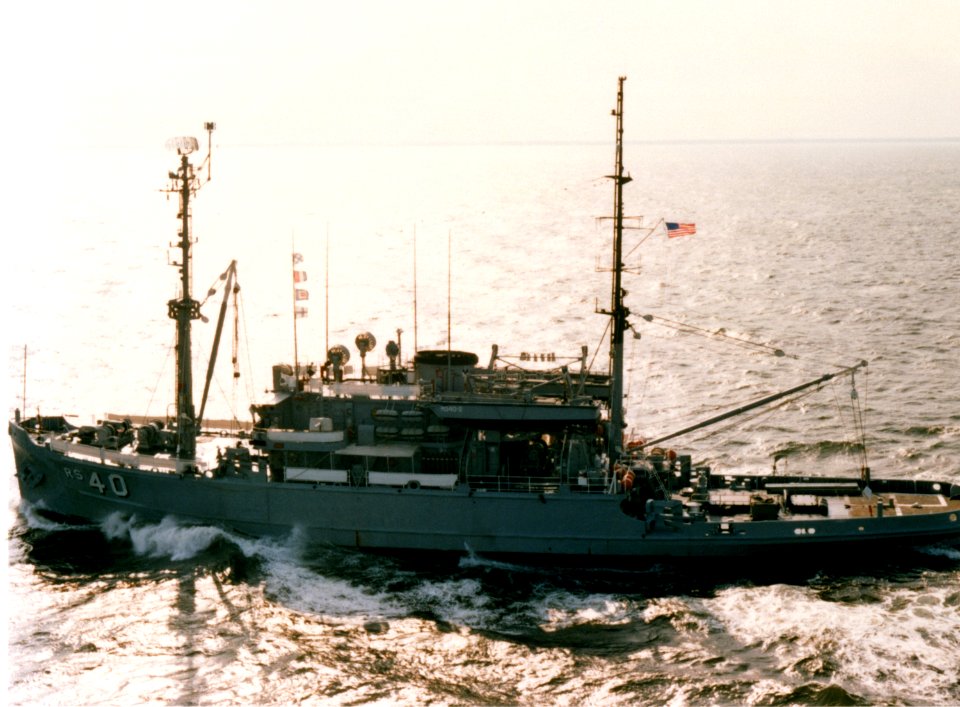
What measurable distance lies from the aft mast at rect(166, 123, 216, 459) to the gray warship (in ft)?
0.18

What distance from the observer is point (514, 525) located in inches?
1247

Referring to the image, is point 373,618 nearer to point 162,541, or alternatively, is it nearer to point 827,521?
point 162,541

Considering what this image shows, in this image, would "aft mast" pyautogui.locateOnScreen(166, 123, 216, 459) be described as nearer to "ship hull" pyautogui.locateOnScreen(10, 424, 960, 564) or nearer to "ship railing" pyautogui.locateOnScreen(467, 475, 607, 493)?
"ship hull" pyautogui.locateOnScreen(10, 424, 960, 564)

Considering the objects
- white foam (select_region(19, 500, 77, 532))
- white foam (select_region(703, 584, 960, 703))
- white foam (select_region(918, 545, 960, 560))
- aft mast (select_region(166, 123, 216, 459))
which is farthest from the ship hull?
white foam (select_region(19, 500, 77, 532))

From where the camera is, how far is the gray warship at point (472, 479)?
3156 cm

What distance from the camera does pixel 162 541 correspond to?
3288cm

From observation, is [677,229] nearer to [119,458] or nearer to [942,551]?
[942,551]

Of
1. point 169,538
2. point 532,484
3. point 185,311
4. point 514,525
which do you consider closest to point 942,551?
point 532,484

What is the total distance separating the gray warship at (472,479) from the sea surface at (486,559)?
72 cm

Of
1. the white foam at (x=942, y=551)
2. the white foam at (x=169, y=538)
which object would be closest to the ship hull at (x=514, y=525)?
the white foam at (x=942, y=551)

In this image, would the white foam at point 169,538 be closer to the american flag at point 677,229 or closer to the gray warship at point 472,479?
the gray warship at point 472,479

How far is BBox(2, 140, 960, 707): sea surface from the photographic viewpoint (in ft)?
85.4

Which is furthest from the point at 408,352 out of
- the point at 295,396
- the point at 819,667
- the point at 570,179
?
the point at 570,179

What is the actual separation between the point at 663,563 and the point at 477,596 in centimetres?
523
